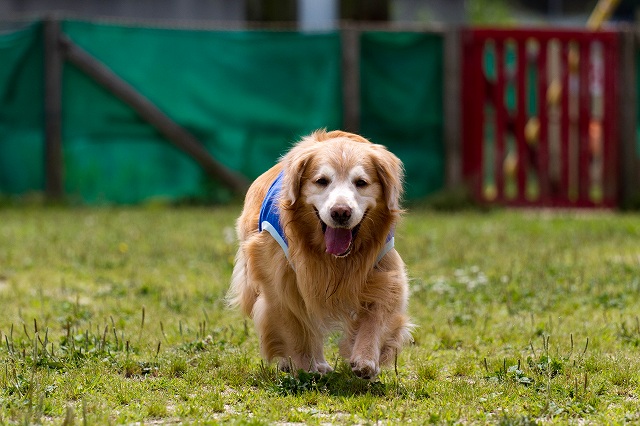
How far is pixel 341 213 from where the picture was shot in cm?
456

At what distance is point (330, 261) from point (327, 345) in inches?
37.8

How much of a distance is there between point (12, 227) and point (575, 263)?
5.25m

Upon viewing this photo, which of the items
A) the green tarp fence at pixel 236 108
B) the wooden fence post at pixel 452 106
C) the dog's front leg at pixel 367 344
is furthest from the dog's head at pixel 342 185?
the wooden fence post at pixel 452 106

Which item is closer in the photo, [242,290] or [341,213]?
[341,213]

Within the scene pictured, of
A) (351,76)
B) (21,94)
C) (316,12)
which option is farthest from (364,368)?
(316,12)

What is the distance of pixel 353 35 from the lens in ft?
39.6

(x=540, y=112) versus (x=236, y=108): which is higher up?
(x=236, y=108)

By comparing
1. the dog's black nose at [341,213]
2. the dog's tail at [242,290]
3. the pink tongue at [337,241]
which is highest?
the dog's black nose at [341,213]

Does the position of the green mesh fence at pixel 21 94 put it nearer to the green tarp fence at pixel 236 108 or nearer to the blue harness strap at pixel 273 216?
the green tarp fence at pixel 236 108

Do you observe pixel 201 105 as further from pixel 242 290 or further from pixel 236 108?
pixel 242 290

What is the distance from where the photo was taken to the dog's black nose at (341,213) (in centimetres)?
455

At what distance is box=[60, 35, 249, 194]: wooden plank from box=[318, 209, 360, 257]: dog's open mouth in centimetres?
749

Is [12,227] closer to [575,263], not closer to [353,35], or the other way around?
[353,35]

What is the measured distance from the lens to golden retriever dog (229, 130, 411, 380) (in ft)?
15.6
